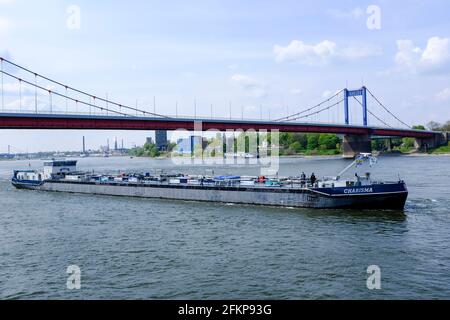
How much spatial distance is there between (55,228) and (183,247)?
36.8 feet

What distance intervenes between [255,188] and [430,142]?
11150 cm

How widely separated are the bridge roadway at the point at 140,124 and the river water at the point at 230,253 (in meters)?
30.7

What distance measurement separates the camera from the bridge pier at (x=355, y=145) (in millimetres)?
116113

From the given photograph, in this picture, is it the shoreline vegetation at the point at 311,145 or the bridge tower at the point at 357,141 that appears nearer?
the bridge tower at the point at 357,141

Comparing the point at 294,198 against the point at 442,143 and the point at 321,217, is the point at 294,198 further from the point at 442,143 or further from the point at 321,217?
Answer: the point at 442,143

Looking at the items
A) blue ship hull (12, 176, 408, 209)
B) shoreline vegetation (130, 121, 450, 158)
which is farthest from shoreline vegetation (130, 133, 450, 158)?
blue ship hull (12, 176, 408, 209)

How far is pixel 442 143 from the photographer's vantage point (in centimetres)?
13512

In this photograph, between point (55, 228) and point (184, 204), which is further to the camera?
point (184, 204)

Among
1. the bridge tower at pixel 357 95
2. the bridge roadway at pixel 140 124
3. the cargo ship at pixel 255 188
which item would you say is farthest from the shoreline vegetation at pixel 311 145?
the cargo ship at pixel 255 188

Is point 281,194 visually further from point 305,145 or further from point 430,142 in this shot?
point 305,145

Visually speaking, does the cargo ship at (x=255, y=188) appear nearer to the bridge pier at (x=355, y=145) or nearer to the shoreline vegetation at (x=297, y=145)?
the bridge pier at (x=355, y=145)

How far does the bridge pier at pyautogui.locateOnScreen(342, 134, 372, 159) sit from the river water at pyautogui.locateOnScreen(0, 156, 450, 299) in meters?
82.7
